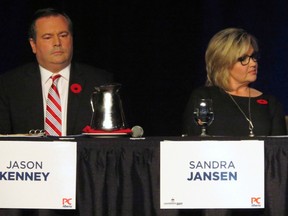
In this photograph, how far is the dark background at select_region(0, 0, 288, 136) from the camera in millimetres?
5543

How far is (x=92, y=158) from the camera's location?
11.4 ft

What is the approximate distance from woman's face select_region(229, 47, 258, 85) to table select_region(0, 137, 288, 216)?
3.21ft

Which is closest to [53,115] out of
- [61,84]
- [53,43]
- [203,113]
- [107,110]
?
[61,84]

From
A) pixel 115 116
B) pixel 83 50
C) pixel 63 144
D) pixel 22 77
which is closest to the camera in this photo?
pixel 63 144

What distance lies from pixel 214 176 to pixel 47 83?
132cm

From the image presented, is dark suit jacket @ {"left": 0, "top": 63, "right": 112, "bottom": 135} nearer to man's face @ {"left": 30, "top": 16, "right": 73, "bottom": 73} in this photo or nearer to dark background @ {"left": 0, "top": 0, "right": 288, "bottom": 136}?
man's face @ {"left": 30, "top": 16, "right": 73, "bottom": 73}

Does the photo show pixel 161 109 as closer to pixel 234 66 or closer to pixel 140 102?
pixel 140 102

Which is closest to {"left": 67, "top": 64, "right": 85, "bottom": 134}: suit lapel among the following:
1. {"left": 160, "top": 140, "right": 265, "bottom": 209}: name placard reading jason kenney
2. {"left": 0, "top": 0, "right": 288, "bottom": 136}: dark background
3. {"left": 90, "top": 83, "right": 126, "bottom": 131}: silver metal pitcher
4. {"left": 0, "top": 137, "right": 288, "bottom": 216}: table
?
{"left": 90, "top": 83, "right": 126, "bottom": 131}: silver metal pitcher

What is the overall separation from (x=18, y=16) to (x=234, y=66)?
1.68 m

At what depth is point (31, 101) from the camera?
14.1 ft

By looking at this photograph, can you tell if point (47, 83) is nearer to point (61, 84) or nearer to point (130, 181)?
point (61, 84)

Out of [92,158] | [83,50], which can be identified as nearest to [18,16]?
[83,50]

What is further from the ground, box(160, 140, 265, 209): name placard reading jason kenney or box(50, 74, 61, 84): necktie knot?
box(50, 74, 61, 84): necktie knot

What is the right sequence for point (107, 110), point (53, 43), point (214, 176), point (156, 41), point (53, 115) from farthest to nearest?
point (156, 41) < point (53, 43) < point (53, 115) < point (107, 110) < point (214, 176)
